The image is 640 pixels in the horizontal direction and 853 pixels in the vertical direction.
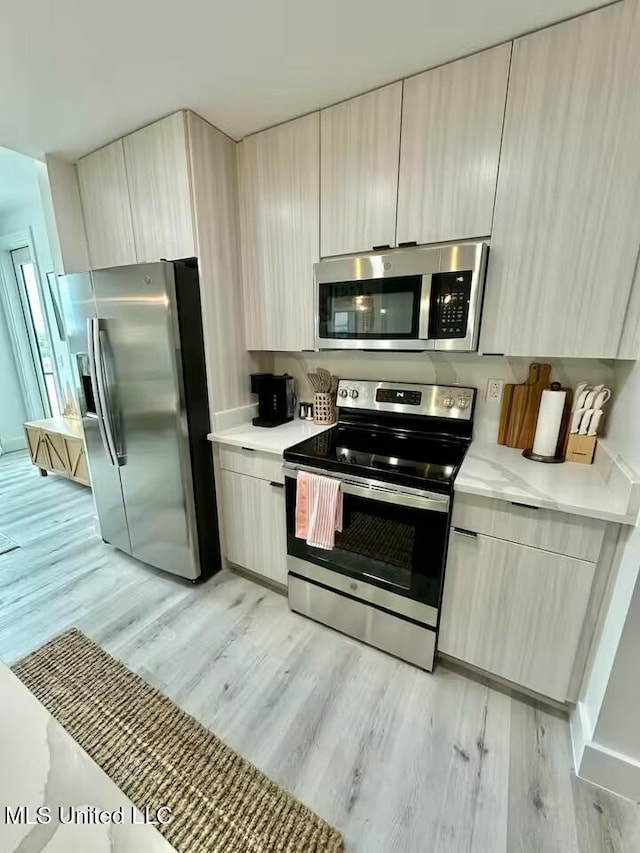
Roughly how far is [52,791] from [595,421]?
1.92 meters

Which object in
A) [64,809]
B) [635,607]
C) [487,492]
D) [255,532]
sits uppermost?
[487,492]

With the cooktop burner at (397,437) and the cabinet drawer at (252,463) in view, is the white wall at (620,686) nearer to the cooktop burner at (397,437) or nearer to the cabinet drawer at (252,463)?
the cooktop burner at (397,437)

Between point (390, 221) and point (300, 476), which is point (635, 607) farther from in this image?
point (390, 221)

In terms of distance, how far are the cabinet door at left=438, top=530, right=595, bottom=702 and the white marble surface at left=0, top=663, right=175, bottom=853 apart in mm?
1241

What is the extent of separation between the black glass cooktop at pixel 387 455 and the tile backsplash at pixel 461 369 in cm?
26

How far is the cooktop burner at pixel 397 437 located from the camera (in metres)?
1.51

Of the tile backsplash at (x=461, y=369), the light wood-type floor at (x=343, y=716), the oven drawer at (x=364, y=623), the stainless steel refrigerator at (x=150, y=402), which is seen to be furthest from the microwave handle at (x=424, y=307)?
the light wood-type floor at (x=343, y=716)

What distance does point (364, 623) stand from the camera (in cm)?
174

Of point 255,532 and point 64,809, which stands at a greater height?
point 64,809

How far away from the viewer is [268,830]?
3.65ft

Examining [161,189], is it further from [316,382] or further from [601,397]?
[601,397]

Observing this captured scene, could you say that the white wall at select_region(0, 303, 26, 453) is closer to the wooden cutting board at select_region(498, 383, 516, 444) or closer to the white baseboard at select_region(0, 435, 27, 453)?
the white baseboard at select_region(0, 435, 27, 453)

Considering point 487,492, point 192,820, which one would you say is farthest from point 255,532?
point 487,492

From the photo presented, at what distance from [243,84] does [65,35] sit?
64 cm
